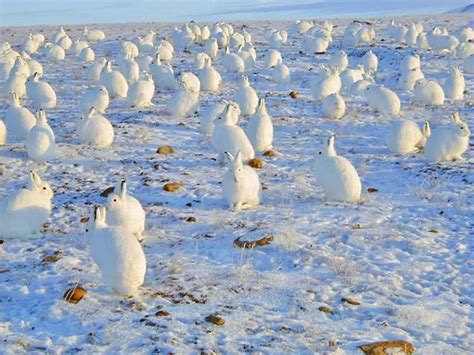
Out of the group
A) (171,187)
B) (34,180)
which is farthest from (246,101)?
(34,180)

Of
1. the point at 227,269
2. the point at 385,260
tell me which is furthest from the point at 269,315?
the point at 385,260

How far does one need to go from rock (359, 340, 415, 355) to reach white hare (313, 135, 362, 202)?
3.99m

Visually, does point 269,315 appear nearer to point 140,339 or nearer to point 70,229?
point 140,339

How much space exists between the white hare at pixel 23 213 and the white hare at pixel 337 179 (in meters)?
3.95

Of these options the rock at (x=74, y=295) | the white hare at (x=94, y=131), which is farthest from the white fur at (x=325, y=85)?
the rock at (x=74, y=295)

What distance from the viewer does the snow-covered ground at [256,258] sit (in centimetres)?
575

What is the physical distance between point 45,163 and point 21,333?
6171 millimetres

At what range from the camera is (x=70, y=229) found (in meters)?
8.47

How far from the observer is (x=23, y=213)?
7.97m

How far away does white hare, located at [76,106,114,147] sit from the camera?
12.4m

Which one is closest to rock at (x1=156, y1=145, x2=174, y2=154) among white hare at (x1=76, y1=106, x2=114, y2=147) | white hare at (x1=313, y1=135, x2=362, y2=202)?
white hare at (x1=76, y1=106, x2=114, y2=147)

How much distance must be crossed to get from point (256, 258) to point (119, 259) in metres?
1.84

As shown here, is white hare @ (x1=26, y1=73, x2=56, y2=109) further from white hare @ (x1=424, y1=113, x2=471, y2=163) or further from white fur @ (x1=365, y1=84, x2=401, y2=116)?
white hare @ (x1=424, y1=113, x2=471, y2=163)

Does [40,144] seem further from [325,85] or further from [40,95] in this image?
[325,85]
